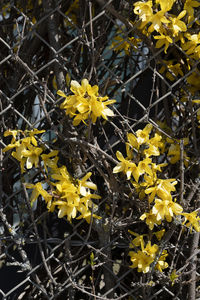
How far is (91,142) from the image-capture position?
6.70 ft

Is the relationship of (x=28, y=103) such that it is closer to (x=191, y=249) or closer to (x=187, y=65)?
(x=187, y=65)

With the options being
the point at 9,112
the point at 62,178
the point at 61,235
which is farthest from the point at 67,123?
Answer: the point at 61,235

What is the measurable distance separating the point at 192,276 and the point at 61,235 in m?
0.65

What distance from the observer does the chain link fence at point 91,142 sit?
1.93 m

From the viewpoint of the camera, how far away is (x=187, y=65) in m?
2.10

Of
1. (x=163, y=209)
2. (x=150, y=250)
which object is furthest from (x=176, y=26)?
(x=150, y=250)

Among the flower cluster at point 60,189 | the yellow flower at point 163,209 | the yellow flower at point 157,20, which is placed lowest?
the yellow flower at point 163,209

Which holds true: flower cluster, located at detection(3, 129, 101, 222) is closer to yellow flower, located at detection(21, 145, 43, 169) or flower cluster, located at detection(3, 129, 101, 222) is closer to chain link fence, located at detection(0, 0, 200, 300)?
yellow flower, located at detection(21, 145, 43, 169)

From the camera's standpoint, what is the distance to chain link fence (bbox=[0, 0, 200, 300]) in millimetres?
1931

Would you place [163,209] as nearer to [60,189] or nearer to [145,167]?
[145,167]

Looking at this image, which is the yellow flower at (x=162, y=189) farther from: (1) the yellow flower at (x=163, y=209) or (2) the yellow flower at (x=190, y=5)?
(2) the yellow flower at (x=190, y=5)

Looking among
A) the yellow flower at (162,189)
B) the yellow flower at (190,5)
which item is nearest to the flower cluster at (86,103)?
the yellow flower at (162,189)

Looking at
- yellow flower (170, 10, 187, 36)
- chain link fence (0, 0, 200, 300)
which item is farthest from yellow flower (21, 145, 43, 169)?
yellow flower (170, 10, 187, 36)

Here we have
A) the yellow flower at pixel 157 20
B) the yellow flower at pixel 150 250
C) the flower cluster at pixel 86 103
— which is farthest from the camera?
the yellow flower at pixel 150 250
